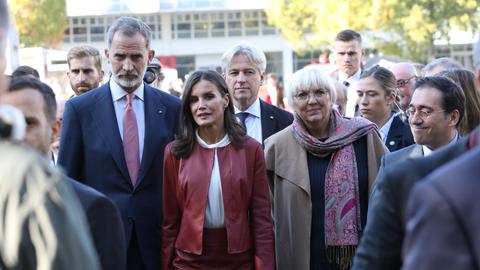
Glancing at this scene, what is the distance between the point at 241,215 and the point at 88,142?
3.47ft

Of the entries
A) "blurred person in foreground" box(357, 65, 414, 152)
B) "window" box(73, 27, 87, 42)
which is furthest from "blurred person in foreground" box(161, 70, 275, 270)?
"window" box(73, 27, 87, 42)

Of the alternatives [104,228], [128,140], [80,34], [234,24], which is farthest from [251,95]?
[80,34]

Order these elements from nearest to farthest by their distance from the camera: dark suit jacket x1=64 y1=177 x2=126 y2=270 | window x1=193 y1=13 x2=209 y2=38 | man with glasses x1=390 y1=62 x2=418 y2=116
→ dark suit jacket x1=64 y1=177 x2=126 y2=270 → man with glasses x1=390 y1=62 x2=418 y2=116 → window x1=193 y1=13 x2=209 y2=38

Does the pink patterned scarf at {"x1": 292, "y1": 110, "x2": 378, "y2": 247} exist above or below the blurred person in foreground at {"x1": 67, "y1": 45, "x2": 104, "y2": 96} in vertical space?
below

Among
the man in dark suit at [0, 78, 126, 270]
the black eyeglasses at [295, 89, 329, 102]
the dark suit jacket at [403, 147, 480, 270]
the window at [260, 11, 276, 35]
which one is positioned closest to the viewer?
the dark suit jacket at [403, 147, 480, 270]

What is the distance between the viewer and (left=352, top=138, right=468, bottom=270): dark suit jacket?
2.85 meters

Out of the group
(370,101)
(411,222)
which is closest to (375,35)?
(370,101)

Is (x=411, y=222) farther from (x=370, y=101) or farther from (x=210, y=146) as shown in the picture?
(x=370, y=101)

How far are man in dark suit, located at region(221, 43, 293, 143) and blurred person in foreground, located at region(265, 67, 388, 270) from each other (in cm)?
58

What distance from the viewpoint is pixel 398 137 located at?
734 cm

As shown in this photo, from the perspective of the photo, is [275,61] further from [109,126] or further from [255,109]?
[109,126]

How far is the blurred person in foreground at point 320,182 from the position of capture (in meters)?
5.96

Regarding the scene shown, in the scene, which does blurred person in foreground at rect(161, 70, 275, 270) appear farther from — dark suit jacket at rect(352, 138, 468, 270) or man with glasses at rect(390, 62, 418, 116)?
man with glasses at rect(390, 62, 418, 116)

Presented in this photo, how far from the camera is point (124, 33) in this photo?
6.09 metres
